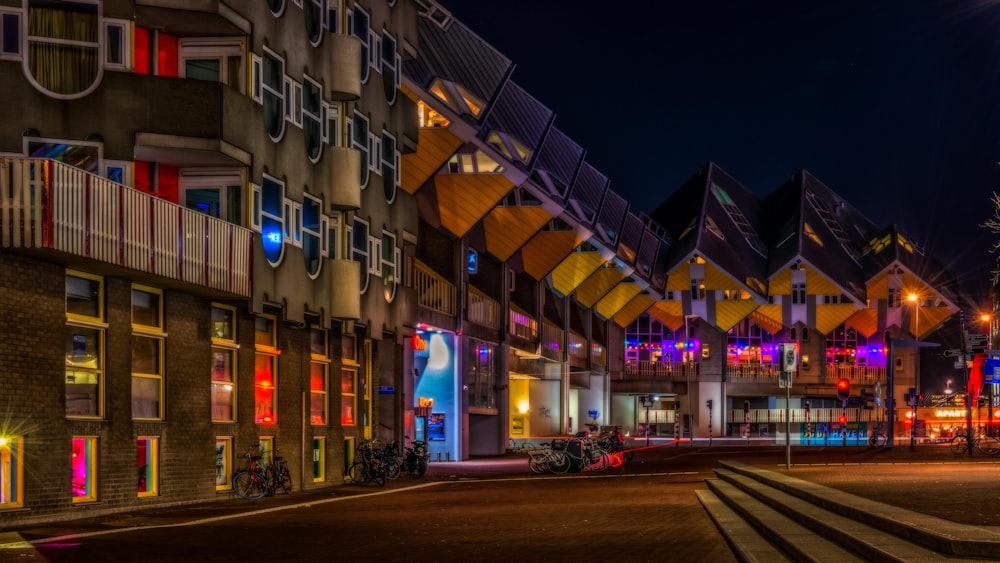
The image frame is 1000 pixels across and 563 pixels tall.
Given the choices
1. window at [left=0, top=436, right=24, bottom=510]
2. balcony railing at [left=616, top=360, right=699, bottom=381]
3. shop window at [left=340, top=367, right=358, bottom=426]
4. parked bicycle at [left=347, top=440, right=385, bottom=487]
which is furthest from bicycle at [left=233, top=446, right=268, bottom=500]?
balcony railing at [left=616, top=360, right=699, bottom=381]

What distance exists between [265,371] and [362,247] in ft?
19.3

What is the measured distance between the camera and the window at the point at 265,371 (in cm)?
2794

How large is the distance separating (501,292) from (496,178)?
350 inches

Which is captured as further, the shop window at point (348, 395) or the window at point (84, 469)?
the shop window at point (348, 395)

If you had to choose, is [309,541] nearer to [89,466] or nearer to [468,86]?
[89,466]

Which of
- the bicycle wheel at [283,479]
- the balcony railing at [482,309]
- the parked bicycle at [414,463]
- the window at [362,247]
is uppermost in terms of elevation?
the window at [362,247]

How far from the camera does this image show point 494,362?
58.1 m

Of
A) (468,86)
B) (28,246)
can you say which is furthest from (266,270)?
(468,86)

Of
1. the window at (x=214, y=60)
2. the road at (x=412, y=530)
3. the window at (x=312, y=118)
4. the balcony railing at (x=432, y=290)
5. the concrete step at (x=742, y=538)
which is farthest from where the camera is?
the balcony railing at (x=432, y=290)

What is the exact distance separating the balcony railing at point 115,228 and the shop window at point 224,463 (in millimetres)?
3090

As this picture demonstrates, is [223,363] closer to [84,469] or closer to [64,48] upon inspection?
[84,469]

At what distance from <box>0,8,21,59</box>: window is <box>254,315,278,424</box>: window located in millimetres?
8430

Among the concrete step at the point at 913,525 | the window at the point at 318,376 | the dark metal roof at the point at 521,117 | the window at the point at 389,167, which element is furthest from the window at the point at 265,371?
the dark metal roof at the point at 521,117

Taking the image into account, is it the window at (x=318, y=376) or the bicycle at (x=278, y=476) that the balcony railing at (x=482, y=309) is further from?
the bicycle at (x=278, y=476)
